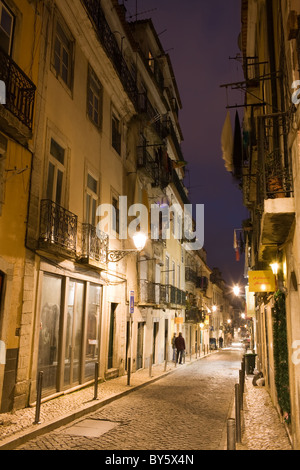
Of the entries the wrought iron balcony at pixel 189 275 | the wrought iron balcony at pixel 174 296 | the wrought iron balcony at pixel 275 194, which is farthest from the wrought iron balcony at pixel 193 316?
the wrought iron balcony at pixel 275 194

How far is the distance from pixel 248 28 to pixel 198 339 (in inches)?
Answer: 1258

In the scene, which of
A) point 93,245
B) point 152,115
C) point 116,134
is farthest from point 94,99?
point 152,115

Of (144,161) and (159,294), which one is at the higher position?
(144,161)

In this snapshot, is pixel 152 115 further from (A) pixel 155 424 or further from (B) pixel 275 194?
(A) pixel 155 424

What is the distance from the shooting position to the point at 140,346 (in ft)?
67.4

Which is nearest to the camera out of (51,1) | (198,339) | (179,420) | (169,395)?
(179,420)

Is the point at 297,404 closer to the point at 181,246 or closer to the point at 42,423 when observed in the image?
the point at 42,423

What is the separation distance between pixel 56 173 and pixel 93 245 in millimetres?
2894

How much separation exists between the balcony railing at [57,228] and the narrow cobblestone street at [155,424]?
436 centimetres

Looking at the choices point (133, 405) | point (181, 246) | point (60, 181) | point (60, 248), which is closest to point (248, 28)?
point (60, 181)

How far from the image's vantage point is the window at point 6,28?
9.41 m

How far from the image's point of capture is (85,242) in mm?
13039

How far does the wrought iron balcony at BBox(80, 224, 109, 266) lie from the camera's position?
1292 centimetres

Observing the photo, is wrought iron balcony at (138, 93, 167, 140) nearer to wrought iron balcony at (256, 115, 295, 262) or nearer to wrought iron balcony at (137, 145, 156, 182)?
wrought iron balcony at (137, 145, 156, 182)
